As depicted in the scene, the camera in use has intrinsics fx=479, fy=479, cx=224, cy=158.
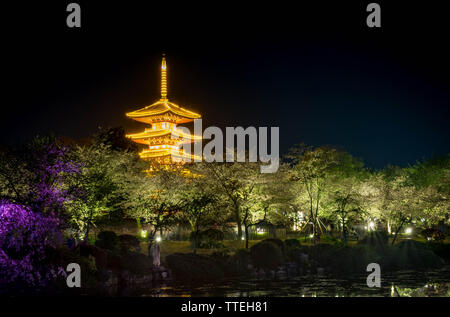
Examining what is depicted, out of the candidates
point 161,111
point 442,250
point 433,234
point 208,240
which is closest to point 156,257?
point 208,240

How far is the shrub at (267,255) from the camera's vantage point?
121ft

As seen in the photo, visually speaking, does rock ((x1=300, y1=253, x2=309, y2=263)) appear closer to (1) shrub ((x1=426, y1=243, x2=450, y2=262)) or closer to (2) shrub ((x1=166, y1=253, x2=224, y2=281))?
(2) shrub ((x1=166, y1=253, x2=224, y2=281))

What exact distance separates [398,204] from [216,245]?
21.4 meters

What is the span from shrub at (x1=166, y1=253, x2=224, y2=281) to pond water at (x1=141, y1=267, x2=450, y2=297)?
2.14 m

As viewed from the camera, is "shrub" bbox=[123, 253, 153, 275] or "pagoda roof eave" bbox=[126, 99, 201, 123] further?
"pagoda roof eave" bbox=[126, 99, 201, 123]

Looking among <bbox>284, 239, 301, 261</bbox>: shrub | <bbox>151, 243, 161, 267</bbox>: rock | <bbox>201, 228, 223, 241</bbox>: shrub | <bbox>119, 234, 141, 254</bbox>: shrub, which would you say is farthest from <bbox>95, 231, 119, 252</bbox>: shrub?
<bbox>284, 239, 301, 261</bbox>: shrub

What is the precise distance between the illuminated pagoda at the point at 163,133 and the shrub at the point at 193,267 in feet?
125

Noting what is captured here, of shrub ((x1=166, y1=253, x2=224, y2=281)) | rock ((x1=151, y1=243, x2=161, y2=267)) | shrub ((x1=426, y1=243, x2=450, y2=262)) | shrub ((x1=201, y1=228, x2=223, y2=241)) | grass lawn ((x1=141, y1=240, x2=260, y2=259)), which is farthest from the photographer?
shrub ((x1=426, y1=243, x2=450, y2=262))

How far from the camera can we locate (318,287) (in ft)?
95.1

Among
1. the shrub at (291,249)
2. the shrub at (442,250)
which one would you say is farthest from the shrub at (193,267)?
the shrub at (442,250)

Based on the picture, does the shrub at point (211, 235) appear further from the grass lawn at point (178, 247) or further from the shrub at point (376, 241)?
the shrub at point (376, 241)

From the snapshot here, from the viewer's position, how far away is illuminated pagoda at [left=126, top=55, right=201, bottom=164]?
7425 centimetres
